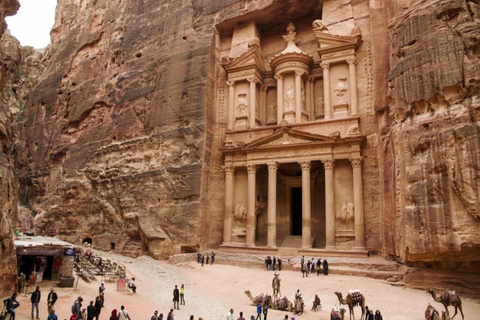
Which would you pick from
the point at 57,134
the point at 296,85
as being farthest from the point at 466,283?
the point at 57,134

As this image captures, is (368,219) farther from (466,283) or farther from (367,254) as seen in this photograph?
(466,283)

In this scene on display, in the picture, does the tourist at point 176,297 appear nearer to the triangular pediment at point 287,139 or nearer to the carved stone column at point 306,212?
the carved stone column at point 306,212

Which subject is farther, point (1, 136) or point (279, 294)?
point (279, 294)

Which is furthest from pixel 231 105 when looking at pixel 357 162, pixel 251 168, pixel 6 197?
pixel 6 197

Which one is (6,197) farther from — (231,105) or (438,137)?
(231,105)

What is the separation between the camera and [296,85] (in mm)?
25000

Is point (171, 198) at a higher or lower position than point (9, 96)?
lower

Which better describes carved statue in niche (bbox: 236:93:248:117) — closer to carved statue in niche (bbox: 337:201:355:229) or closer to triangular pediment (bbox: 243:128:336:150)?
triangular pediment (bbox: 243:128:336:150)

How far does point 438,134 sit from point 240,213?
42.9 ft

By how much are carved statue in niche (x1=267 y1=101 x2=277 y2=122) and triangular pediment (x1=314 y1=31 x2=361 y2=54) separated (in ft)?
16.9

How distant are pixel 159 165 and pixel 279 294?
14.4 meters

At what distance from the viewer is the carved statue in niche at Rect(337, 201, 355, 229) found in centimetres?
2147

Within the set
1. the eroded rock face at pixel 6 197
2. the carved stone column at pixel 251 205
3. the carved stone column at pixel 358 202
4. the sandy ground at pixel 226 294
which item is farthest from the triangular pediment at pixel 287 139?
the eroded rock face at pixel 6 197

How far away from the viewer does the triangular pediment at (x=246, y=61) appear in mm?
26375
